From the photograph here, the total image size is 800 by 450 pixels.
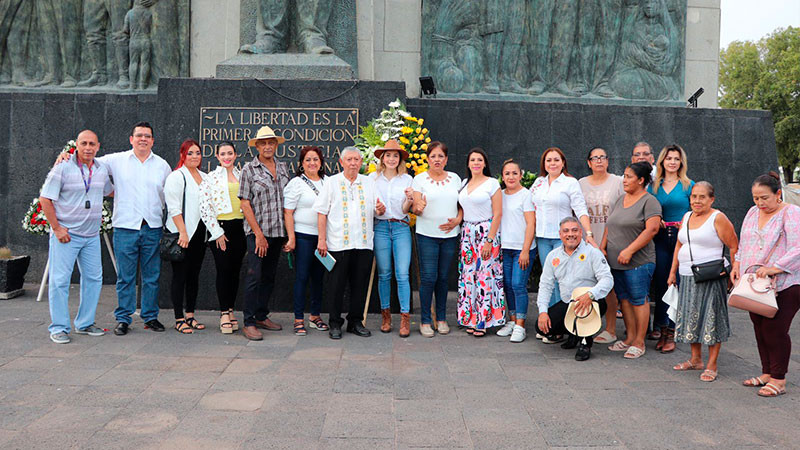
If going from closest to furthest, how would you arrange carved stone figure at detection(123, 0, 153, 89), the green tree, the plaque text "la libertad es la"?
the plaque text "la libertad es la", carved stone figure at detection(123, 0, 153, 89), the green tree

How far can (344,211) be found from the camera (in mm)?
5895

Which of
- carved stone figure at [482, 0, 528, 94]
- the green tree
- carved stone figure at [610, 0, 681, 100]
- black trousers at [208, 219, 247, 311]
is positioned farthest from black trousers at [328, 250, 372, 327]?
the green tree

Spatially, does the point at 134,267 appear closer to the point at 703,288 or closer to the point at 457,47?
the point at 703,288

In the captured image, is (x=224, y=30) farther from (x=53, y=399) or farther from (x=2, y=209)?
(x=53, y=399)

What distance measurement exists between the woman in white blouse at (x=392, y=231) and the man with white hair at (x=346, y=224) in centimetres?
11

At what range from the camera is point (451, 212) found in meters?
6.02

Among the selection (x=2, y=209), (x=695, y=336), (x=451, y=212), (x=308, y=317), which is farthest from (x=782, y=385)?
(x=2, y=209)

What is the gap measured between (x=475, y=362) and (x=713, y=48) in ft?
26.0

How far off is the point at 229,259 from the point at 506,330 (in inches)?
109

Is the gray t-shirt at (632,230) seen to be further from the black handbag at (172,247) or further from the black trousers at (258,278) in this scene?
the black handbag at (172,247)

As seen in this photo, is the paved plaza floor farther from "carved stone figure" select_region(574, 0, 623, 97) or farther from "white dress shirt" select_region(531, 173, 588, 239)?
"carved stone figure" select_region(574, 0, 623, 97)

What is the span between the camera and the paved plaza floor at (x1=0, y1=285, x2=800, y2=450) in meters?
3.50

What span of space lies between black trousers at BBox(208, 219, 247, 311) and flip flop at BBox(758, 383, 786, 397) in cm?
449

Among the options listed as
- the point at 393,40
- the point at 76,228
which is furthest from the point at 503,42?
the point at 76,228
